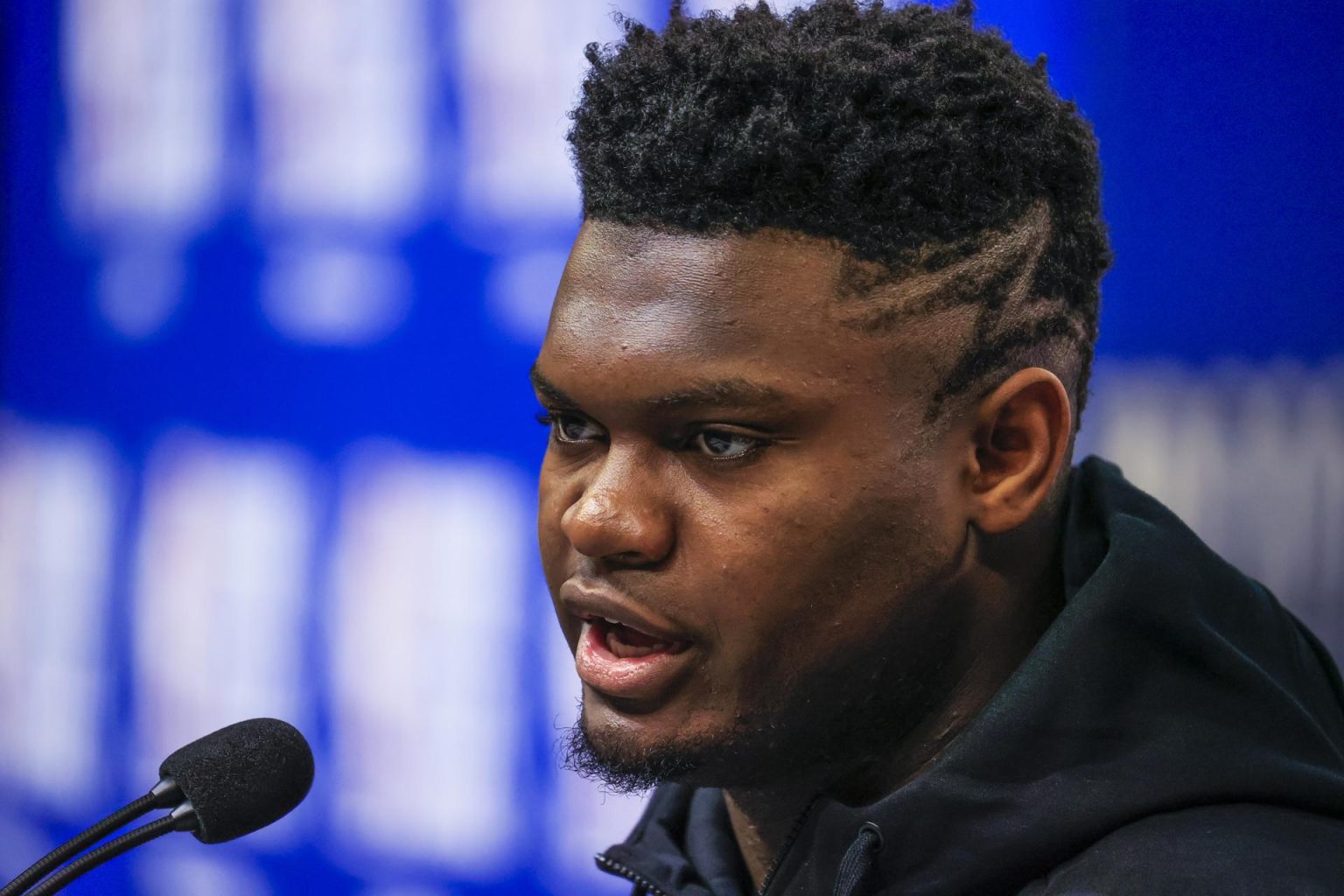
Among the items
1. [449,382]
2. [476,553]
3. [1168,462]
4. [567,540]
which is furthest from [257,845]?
[1168,462]

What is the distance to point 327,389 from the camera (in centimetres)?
250

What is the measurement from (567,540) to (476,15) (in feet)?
4.67

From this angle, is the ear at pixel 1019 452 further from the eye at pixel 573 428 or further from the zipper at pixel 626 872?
the zipper at pixel 626 872

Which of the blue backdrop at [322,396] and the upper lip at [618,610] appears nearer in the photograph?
the upper lip at [618,610]

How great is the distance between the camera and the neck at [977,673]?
1249 mm

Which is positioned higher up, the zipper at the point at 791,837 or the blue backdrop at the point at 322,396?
the blue backdrop at the point at 322,396

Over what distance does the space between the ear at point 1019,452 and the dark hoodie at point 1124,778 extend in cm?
9

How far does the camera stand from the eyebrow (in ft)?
3.74

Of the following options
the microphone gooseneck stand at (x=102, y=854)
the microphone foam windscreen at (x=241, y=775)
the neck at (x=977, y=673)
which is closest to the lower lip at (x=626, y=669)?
the neck at (x=977, y=673)

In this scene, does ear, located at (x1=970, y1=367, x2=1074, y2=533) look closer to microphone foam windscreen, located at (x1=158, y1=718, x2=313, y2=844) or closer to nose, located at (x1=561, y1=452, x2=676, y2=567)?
nose, located at (x1=561, y1=452, x2=676, y2=567)

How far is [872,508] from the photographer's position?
1160 millimetres

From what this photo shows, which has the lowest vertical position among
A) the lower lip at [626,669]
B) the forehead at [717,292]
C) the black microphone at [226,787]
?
the black microphone at [226,787]

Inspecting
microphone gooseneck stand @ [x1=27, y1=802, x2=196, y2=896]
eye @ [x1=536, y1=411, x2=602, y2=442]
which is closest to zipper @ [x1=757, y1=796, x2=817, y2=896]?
eye @ [x1=536, y1=411, x2=602, y2=442]

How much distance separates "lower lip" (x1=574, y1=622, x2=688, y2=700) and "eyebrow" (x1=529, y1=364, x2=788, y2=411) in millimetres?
214
